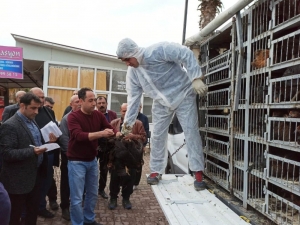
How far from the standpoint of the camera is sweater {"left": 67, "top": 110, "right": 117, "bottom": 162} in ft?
13.3

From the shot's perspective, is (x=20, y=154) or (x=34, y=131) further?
(x=34, y=131)

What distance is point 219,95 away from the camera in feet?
11.1

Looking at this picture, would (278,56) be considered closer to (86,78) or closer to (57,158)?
(57,158)

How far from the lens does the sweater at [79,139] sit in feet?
13.3

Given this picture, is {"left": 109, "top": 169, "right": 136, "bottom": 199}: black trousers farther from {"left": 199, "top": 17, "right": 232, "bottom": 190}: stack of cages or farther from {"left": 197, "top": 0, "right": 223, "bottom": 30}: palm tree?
{"left": 197, "top": 0, "right": 223, "bottom": 30}: palm tree

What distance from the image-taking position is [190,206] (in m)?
2.86

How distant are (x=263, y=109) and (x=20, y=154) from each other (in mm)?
2607

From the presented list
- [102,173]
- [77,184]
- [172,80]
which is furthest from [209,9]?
[77,184]

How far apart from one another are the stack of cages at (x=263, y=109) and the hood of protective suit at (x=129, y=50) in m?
0.90

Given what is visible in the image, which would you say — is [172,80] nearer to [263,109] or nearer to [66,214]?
[263,109]

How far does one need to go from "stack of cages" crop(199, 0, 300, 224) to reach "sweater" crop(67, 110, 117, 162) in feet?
5.84

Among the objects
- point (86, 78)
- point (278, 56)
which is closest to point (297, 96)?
point (278, 56)

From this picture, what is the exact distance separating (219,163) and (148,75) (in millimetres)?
1336

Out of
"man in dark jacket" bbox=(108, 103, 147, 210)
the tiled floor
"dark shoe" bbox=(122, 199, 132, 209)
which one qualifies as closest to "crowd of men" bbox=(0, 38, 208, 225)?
the tiled floor
